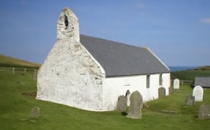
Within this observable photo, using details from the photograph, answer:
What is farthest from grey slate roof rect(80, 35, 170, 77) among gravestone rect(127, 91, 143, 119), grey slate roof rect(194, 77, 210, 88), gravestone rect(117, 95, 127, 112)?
grey slate roof rect(194, 77, 210, 88)

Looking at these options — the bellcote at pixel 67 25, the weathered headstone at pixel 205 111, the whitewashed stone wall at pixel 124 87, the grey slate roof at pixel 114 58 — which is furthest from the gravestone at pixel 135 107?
the bellcote at pixel 67 25

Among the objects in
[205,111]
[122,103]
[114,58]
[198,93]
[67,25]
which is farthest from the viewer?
[198,93]

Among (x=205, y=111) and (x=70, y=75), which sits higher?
(x=70, y=75)

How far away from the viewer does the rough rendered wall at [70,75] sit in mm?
22680

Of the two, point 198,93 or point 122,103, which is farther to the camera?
point 198,93

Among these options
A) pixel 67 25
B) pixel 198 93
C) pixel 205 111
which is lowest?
pixel 205 111

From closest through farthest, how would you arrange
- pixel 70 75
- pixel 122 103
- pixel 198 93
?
pixel 122 103 → pixel 70 75 → pixel 198 93

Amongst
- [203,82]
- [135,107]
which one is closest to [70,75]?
[135,107]

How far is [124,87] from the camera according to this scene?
26203 mm

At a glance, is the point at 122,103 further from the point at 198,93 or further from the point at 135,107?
the point at 198,93

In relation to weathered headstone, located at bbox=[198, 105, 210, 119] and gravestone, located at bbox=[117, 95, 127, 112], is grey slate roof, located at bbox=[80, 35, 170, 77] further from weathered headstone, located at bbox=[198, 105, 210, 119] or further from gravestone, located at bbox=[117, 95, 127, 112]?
weathered headstone, located at bbox=[198, 105, 210, 119]

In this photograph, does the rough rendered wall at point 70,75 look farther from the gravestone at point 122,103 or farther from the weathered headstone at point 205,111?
the weathered headstone at point 205,111

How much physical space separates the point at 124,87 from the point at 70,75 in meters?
6.16

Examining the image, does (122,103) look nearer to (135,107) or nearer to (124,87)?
(124,87)
